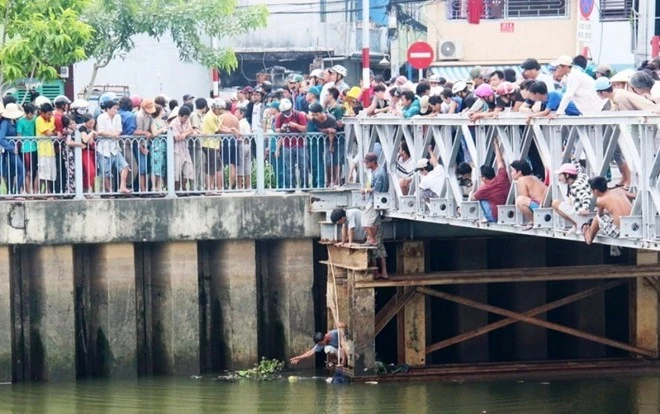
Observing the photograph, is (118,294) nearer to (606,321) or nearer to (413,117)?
(413,117)

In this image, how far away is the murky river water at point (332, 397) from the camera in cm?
2175

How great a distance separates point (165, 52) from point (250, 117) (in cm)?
1688

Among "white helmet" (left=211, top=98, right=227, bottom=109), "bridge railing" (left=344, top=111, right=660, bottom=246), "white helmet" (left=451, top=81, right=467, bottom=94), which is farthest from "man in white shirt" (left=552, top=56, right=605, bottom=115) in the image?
"white helmet" (left=211, top=98, right=227, bottom=109)

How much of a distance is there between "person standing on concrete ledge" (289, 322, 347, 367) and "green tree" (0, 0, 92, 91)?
6.20m

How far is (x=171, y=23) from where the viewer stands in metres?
34.0

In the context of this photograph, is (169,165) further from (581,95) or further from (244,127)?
(581,95)

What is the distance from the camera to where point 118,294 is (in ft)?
77.3

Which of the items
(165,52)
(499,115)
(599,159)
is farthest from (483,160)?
(165,52)

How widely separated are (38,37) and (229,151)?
3804 mm

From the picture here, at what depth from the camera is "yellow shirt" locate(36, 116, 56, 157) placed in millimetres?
23422

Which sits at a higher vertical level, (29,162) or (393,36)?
(393,36)

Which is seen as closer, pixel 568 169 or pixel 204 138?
pixel 568 169

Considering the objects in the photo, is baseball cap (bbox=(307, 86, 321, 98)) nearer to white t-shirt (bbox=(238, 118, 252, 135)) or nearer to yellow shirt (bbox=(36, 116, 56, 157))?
white t-shirt (bbox=(238, 118, 252, 135))

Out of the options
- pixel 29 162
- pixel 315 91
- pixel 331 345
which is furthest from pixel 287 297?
pixel 29 162
